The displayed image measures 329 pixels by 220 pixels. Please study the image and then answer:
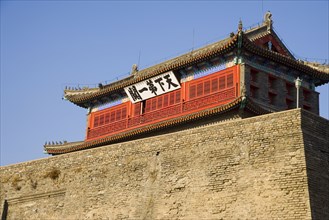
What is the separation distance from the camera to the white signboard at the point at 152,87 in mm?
27359

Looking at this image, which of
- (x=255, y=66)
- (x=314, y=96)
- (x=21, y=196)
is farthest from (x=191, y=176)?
(x=314, y=96)

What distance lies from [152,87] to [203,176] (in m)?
11.6

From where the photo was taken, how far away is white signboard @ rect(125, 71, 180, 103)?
1077 inches

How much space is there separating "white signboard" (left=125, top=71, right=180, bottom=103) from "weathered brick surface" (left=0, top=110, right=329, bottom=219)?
7646 mm

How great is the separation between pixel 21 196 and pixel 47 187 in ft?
4.87

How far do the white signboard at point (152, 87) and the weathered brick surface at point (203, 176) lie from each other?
7646 mm

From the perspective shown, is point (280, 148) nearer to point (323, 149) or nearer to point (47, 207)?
point (323, 149)

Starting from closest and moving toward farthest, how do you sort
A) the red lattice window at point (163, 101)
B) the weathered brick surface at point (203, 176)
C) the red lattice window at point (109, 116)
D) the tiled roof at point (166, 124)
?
1. the weathered brick surface at point (203, 176)
2. the tiled roof at point (166, 124)
3. the red lattice window at point (163, 101)
4. the red lattice window at point (109, 116)

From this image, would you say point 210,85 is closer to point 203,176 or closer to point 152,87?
point 152,87

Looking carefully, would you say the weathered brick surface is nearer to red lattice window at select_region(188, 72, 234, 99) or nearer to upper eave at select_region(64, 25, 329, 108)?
red lattice window at select_region(188, 72, 234, 99)

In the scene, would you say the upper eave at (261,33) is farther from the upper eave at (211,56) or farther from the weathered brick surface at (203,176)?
the weathered brick surface at (203,176)

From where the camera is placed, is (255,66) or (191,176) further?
(255,66)

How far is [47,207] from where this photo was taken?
841 inches

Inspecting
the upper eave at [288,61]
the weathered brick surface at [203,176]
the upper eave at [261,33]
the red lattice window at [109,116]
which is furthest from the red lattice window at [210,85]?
the weathered brick surface at [203,176]
